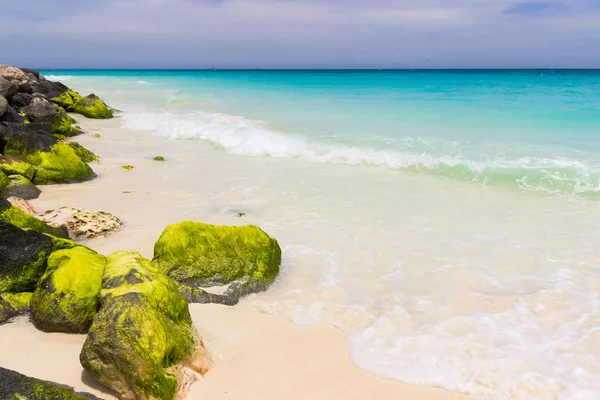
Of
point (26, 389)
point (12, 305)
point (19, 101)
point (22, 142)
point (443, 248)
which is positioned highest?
point (19, 101)

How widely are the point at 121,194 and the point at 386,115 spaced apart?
1495cm

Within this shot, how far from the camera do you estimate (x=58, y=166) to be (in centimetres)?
884

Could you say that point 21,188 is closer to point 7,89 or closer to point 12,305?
point 12,305

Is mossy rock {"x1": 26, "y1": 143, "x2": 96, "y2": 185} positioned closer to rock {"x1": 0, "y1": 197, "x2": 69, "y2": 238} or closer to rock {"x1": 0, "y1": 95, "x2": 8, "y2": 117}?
rock {"x1": 0, "y1": 95, "x2": 8, "y2": 117}

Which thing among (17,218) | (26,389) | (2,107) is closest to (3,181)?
(17,218)

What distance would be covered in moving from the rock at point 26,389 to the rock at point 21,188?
19.2 ft

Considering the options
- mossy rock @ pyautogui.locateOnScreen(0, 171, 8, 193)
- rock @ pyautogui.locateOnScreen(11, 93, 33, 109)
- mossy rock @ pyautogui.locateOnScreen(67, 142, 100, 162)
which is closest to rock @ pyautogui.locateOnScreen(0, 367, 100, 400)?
mossy rock @ pyautogui.locateOnScreen(0, 171, 8, 193)

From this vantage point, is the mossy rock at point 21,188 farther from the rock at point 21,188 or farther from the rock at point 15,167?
the rock at point 15,167

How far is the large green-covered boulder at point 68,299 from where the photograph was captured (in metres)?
3.85

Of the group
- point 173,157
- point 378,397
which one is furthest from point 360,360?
point 173,157

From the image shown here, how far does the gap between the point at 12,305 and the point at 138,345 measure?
5.81 feet

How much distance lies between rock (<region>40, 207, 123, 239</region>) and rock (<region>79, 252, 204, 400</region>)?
2.77 m

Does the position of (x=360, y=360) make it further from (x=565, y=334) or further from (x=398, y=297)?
(x=565, y=334)

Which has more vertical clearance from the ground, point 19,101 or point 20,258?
point 19,101
